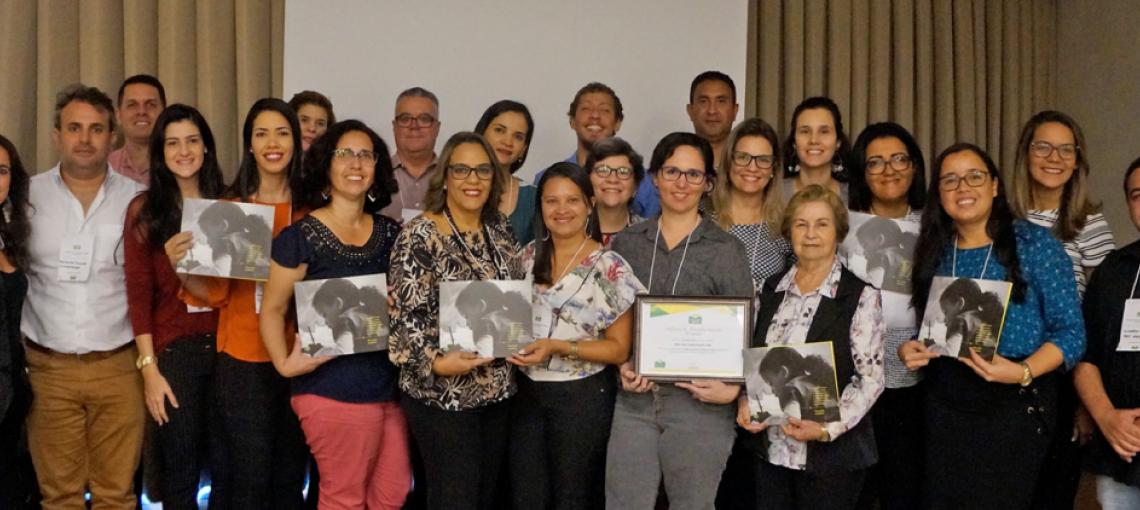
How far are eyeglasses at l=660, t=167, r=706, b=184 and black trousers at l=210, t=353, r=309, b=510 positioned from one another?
1312 mm

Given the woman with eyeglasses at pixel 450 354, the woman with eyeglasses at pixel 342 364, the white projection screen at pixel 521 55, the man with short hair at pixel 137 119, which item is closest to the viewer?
the woman with eyeglasses at pixel 450 354

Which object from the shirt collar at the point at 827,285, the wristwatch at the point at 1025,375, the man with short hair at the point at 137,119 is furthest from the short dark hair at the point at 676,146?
the man with short hair at the point at 137,119

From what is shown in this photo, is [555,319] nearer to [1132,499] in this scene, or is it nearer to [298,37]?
[1132,499]

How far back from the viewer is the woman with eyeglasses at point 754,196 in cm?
286

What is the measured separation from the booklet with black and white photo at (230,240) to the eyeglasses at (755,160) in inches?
56.8

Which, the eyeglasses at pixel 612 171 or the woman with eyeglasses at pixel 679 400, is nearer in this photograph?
the woman with eyeglasses at pixel 679 400

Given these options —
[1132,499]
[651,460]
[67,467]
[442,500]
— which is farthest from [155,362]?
[1132,499]

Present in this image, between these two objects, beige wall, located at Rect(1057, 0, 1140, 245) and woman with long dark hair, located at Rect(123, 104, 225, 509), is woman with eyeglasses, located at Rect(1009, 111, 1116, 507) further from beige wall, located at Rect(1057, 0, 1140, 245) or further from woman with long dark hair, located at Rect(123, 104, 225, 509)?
woman with long dark hair, located at Rect(123, 104, 225, 509)


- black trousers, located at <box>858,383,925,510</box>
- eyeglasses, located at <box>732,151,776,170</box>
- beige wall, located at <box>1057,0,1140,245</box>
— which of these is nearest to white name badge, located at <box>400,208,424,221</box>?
eyeglasses, located at <box>732,151,776,170</box>

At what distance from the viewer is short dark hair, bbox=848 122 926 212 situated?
3.04m

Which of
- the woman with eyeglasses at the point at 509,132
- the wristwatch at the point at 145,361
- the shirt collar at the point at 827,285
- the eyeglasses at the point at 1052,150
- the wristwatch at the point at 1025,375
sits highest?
the woman with eyeglasses at the point at 509,132

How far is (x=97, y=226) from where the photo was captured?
9.78 ft

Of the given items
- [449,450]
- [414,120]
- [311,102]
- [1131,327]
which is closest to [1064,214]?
[1131,327]

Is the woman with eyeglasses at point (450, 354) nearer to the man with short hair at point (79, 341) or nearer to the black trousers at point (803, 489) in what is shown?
the black trousers at point (803, 489)
